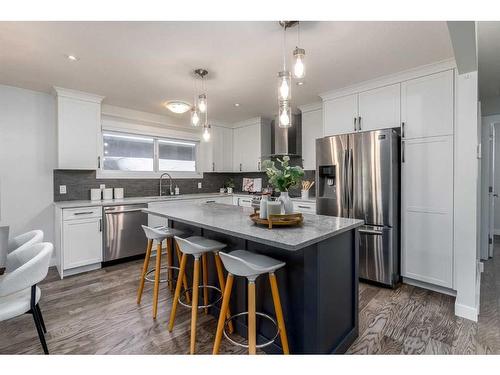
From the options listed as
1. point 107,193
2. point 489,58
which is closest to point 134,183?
point 107,193

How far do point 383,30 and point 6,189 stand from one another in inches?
178

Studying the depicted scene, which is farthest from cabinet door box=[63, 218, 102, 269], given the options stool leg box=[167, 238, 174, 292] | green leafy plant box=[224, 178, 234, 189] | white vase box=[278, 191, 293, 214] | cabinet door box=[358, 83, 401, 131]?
cabinet door box=[358, 83, 401, 131]

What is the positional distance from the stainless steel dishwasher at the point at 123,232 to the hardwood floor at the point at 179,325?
74 cm

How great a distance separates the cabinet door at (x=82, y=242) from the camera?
3283 mm

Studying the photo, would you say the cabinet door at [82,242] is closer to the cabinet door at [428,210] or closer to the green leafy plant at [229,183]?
the green leafy plant at [229,183]

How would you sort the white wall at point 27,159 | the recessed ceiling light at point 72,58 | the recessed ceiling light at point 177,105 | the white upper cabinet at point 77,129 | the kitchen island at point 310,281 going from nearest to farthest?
the kitchen island at point 310,281 < the recessed ceiling light at point 72,58 < the recessed ceiling light at point 177,105 < the white wall at point 27,159 < the white upper cabinet at point 77,129

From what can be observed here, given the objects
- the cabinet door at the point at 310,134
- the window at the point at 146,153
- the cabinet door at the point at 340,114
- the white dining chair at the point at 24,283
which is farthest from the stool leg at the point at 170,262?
the cabinet door at the point at 310,134

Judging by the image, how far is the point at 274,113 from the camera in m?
4.64

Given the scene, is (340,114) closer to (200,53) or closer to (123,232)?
(200,53)

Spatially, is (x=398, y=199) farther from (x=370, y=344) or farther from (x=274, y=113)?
(x=274, y=113)

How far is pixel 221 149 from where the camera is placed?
17.7ft

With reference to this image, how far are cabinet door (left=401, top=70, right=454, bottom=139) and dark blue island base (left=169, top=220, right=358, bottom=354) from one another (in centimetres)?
164

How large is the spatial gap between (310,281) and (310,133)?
3.08 meters
